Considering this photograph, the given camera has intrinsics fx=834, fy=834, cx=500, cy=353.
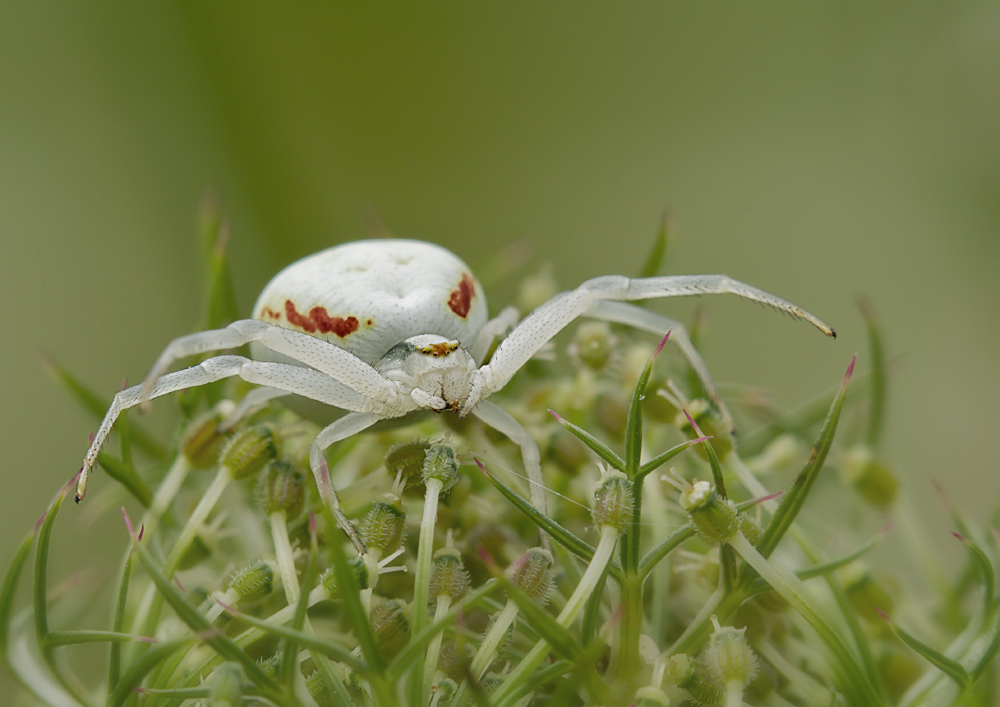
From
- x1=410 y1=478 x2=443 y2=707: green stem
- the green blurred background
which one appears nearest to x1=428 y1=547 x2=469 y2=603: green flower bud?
x1=410 y1=478 x2=443 y2=707: green stem

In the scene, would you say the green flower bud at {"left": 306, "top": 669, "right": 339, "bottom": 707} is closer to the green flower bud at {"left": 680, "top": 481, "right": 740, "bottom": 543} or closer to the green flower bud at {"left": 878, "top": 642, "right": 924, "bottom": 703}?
the green flower bud at {"left": 680, "top": 481, "right": 740, "bottom": 543}

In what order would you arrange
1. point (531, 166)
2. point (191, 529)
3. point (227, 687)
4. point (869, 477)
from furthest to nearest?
point (531, 166) < point (869, 477) < point (191, 529) < point (227, 687)

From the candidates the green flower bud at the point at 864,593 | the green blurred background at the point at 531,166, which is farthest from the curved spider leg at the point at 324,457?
the green blurred background at the point at 531,166

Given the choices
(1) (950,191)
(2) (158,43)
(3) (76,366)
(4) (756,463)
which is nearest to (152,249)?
(3) (76,366)

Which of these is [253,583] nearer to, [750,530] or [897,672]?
[750,530]

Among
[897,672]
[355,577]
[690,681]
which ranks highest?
[355,577]

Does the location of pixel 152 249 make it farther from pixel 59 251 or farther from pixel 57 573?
pixel 57 573

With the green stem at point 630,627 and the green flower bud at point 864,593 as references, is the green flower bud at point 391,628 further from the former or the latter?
the green flower bud at point 864,593

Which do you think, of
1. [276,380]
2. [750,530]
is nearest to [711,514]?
[750,530]
